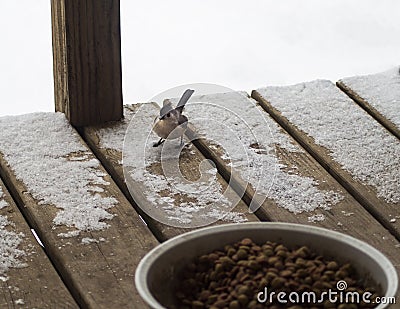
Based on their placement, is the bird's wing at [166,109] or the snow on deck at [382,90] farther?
the snow on deck at [382,90]

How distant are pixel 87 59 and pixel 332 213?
651 millimetres

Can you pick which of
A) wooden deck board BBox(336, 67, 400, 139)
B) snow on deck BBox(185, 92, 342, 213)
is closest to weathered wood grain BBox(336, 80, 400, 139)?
wooden deck board BBox(336, 67, 400, 139)

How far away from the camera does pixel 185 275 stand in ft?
3.92

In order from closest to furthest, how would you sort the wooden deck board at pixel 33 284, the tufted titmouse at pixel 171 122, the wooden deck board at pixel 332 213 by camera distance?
the wooden deck board at pixel 33 284 → the wooden deck board at pixel 332 213 → the tufted titmouse at pixel 171 122

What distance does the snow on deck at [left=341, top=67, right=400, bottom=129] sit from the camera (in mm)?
2139

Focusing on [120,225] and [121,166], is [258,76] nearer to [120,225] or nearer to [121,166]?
[121,166]

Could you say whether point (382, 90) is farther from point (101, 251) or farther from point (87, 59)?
point (101, 251)

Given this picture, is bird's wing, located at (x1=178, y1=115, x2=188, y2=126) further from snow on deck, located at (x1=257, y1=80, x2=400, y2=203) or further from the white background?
the white background

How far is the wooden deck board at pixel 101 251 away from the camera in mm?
1468

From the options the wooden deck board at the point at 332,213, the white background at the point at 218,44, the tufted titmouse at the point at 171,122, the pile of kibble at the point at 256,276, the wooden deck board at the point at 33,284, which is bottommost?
the white background at the point at 218,44

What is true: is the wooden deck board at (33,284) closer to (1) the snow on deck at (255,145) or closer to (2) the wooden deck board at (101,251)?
(2) the wooden deck board at (101,251)

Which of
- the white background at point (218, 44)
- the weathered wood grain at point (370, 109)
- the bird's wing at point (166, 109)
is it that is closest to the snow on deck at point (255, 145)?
the bird's wing at point (166, 109)

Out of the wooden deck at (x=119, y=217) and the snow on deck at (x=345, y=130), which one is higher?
the snow on deck at (x=345, y=130)

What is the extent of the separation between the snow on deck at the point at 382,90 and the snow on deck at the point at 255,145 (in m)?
0.27
